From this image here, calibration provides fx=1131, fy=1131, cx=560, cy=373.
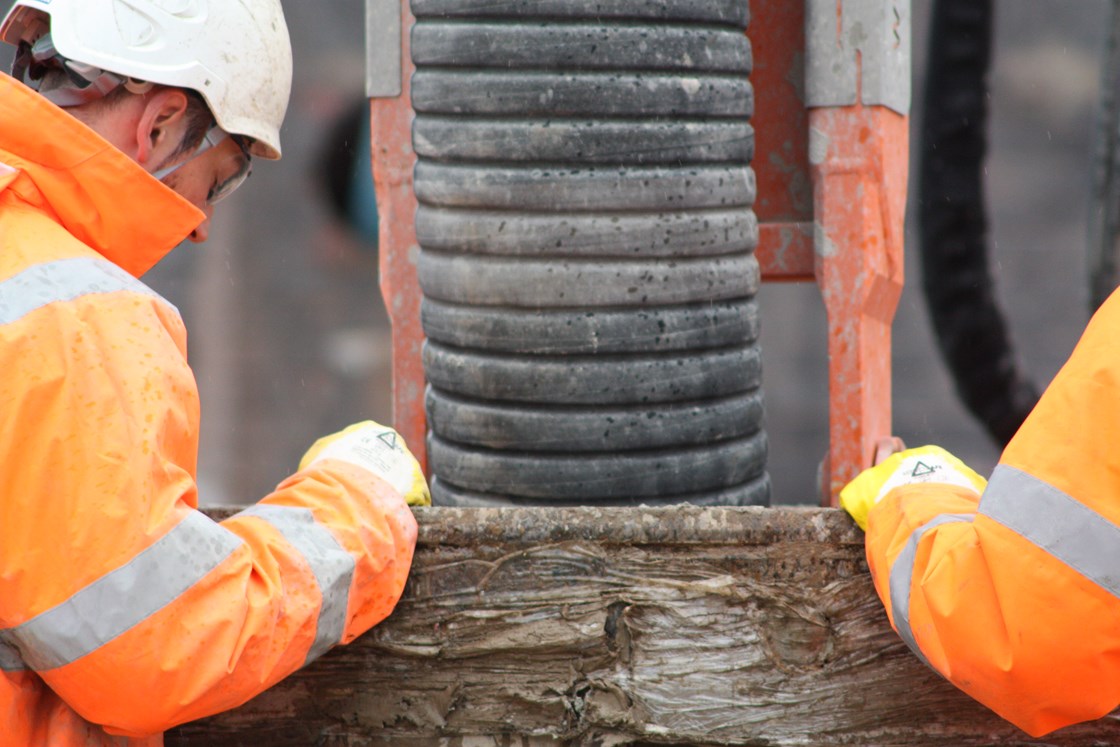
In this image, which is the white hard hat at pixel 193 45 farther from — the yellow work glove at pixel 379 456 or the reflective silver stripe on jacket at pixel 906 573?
the reflective silver stripe on jacket at pixel 906 573

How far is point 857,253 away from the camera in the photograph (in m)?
2.83

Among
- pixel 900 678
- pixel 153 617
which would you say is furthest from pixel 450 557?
pixel 900 678

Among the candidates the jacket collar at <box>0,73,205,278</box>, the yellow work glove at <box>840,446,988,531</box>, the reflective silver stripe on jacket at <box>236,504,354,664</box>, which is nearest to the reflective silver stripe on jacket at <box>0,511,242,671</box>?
the reflective silver stripe on jacket at <box>236,504,354,664</box>

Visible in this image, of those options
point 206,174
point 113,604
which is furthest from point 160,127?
point 113,604

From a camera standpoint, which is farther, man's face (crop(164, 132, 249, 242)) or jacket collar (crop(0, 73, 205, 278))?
man's face (crop(164, 132, 249, 242))

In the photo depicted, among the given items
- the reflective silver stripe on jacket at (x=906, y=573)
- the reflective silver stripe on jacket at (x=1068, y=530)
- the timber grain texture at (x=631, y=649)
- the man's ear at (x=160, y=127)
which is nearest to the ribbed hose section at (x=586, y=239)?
the timber grain texture at (x=631, y=649)

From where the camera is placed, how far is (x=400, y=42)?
2805 mm

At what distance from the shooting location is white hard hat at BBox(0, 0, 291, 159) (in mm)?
1597

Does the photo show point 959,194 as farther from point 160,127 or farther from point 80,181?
point 80,181

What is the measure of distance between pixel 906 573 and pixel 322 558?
79cm

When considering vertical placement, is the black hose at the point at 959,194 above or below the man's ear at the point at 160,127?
below

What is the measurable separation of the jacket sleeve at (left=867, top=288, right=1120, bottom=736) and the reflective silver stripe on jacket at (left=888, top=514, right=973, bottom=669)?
0.23 ft

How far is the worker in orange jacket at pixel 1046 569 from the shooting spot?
1.26m

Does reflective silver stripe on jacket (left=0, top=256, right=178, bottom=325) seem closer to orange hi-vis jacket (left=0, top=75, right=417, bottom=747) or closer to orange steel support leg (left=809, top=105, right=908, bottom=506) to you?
orange hi-vis jacket (left=0, top=75, right=417, bottom=747)
